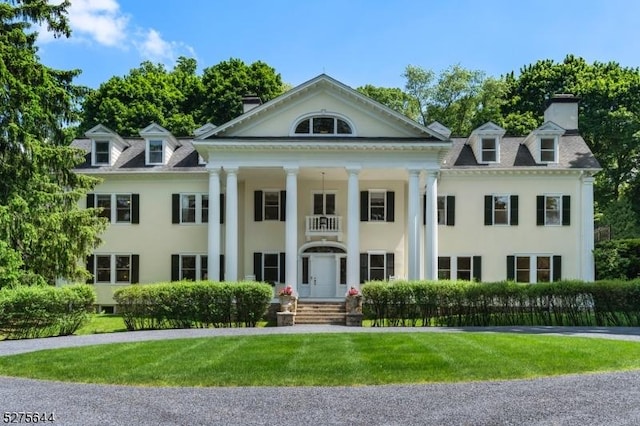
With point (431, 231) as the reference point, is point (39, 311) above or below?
below

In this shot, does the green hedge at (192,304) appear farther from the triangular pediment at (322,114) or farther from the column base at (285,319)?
the triangular pediment at (322,114)

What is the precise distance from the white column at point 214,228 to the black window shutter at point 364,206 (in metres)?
7.05

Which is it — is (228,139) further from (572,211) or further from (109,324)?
(572,211)

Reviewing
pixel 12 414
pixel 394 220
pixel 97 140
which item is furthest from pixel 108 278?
pixel 12 414

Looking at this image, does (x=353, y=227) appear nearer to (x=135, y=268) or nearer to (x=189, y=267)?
(x=189, y=267)

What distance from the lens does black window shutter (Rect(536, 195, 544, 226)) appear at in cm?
2802

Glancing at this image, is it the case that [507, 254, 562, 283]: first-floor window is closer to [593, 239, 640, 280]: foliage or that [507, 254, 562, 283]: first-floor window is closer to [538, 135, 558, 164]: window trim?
[593, 239, 640, 280]: foliage

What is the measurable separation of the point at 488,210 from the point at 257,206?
1106 cm

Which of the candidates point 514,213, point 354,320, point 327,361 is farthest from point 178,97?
point 327,361

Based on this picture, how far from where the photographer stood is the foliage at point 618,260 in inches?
1101

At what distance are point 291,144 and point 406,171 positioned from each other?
519 cm

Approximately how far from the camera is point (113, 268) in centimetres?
2839

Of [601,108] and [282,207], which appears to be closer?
[282,207]

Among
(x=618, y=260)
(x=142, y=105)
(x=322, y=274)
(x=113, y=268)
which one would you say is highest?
(x=142, y=105)
